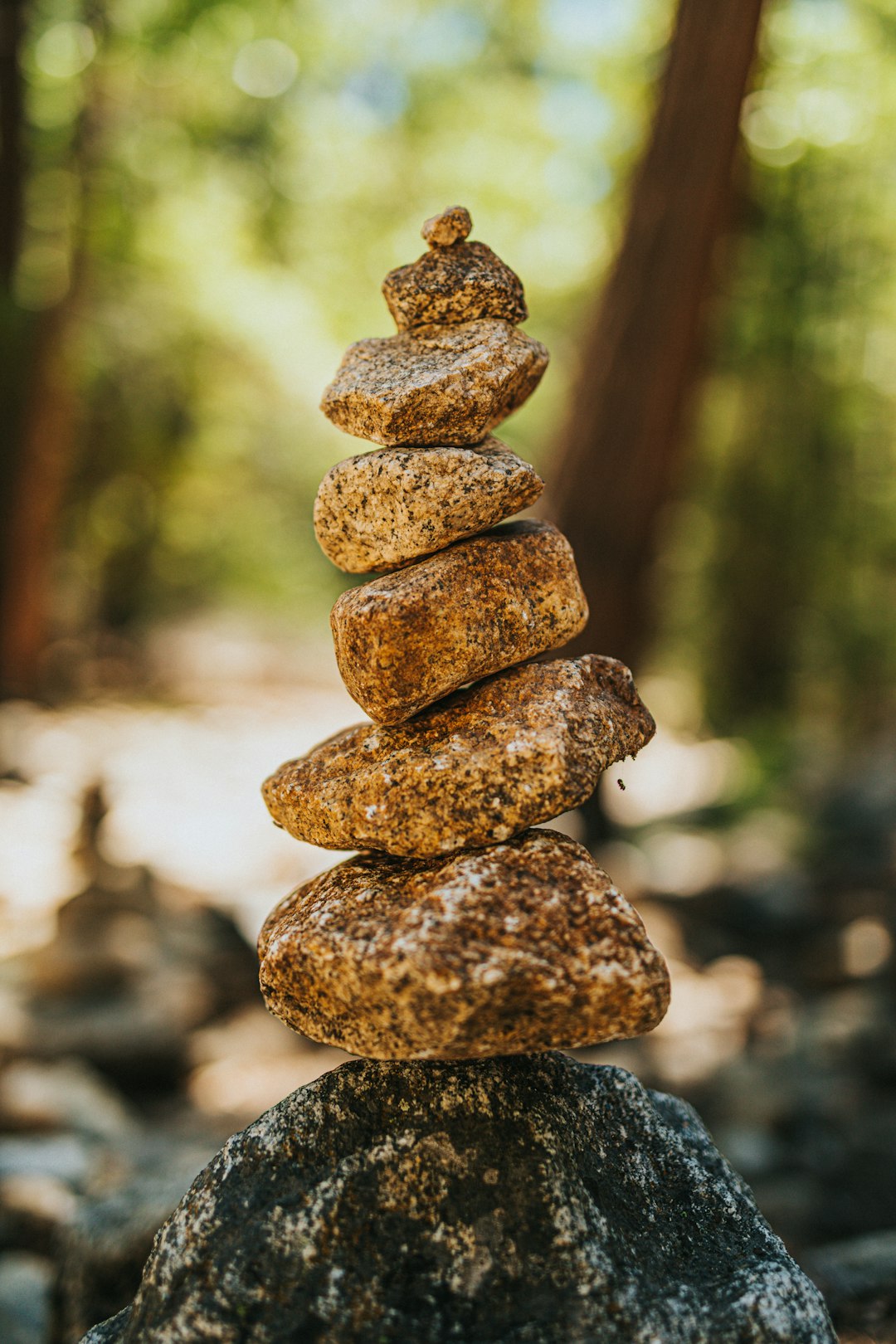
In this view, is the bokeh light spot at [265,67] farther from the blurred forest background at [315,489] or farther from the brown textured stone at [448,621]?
the brown textured stone at [448,621]

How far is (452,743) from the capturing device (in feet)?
8.52

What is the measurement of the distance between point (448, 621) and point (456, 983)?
0.88m

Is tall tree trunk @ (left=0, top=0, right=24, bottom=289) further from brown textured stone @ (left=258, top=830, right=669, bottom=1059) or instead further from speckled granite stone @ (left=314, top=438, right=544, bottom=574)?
brown textured stone @ (left=258, top=830, right=669, bottom=1059)

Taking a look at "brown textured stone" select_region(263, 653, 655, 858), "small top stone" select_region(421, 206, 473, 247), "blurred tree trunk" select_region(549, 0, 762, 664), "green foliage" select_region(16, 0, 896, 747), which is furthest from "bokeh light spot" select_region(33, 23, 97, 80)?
"brown textured stone" select_region(263, 653, 655, 858)

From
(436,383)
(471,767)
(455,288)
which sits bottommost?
(471,767)

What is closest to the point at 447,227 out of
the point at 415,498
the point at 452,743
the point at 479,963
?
the point at 415,498

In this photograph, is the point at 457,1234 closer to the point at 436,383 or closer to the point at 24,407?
the point at 436,383

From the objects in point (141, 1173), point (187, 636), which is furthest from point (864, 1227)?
point (187, 636)

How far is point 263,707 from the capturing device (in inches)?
609

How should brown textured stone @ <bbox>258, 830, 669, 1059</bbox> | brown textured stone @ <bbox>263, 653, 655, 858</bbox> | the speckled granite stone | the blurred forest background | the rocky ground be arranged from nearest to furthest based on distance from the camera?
brown textured stone @ <bbox>258, 830, 669, 1059</bbox> → brown textured stone @ <bbox>263, 653, 655, 858</bbox> → the speckled granite stone → the rocky ground → the blurred forest background

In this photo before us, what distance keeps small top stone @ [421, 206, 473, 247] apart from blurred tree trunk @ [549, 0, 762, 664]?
18.6 feet

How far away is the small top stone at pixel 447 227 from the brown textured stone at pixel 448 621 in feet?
2.67

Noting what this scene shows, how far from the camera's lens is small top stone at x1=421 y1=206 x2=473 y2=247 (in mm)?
2777

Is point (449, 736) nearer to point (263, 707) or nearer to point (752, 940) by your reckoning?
point (752, 940)
